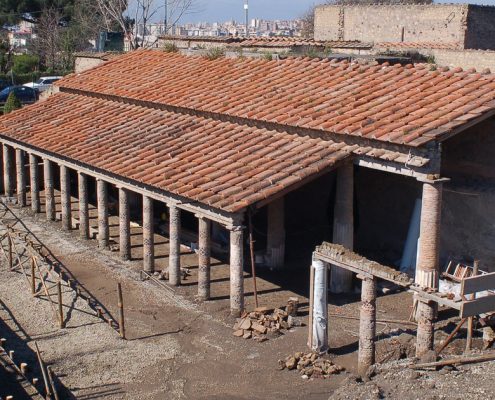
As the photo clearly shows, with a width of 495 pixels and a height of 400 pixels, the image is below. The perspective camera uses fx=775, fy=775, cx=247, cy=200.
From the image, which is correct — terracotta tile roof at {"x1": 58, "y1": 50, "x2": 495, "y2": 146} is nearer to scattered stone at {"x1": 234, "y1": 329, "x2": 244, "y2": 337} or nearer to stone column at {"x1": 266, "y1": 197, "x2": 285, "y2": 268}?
stone column at {"x1": 266, "y1": 197, "x2": 285, "y2": 268}

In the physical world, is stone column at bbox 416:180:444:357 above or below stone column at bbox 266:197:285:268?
above

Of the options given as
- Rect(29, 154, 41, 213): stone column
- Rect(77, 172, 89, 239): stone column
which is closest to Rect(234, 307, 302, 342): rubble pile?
Rect(77, 172, 89, 239): stone column

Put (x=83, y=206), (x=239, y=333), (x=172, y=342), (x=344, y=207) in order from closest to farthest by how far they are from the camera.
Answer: (x=172, y=342)
(x=239, y=333)
(x=344, y=207)
(x=83, y=206)

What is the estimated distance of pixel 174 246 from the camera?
16.8 m

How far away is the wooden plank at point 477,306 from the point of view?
38.9 ft

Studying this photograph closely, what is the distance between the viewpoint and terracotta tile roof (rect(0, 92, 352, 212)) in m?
15.0

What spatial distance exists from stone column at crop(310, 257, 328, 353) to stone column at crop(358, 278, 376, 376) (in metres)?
0.89

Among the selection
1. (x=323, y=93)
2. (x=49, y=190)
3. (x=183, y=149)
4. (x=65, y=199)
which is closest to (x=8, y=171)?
(x=49, y=190)

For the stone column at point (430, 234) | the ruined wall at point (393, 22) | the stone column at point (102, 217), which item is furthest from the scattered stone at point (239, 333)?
the ruined wall at point (393, 22)

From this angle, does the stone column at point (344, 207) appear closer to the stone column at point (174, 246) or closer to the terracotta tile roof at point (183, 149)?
the terracotta tile roof at point (183, 149)

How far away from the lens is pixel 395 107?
15312 mm

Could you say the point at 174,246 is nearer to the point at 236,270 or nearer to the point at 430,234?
the point at 236,270

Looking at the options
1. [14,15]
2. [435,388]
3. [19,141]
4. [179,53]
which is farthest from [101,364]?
[14,15]

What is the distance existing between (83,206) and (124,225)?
2.18 meters
